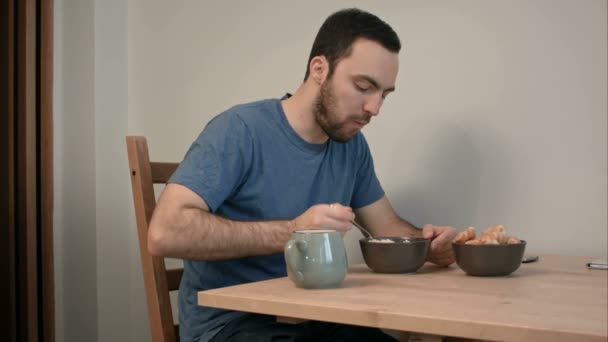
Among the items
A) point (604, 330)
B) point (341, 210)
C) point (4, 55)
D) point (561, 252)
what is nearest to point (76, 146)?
point (4, 55)

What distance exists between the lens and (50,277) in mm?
2135

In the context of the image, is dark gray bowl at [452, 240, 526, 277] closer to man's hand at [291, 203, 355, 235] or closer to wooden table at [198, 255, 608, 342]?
wooden table at [198, 255, 608, 342]

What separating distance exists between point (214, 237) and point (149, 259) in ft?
0.96

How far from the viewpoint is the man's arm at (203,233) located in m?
1.22

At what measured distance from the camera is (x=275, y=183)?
144 cm

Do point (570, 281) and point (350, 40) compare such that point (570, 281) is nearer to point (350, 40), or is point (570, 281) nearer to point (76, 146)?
point (350, 40)

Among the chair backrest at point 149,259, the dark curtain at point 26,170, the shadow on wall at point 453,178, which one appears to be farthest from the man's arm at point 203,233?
the dark curtain at point 26,170

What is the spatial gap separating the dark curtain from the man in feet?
2.80

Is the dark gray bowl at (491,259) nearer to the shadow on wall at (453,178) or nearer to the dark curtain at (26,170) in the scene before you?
the shadow on wall at (453,178)

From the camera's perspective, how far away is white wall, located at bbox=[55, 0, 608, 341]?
1589mm

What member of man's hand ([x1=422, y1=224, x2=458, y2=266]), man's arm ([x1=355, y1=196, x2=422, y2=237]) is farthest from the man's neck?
man's hand ([x1=422, y1=224, x2=458, y2=266])

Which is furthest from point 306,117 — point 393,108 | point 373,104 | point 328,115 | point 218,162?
point 393,108

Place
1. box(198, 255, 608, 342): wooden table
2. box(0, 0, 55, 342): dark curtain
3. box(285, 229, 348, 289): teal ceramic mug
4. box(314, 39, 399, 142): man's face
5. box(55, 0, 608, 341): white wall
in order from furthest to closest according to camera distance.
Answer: box(0, 0, 55, 342): dark curtain < box(55, 0, 608, 341): white wall < box(314, 39, 399, 142): man's face < box(285, 229, 348, 289): teal ceramic mug < box(198, 255, 608, 342): wooden table

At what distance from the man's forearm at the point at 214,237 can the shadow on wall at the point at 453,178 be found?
65cm
